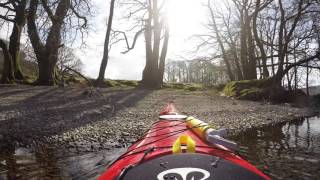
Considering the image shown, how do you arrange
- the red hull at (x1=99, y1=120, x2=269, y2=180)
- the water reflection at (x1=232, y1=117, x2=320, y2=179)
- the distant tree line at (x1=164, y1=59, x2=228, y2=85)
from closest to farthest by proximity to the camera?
the red hull at (x1=99, y1=120, x2=269, y2=180), the water reflection at (x1=232, y1=117, x2=320, y2=179), the distant tree line at (x1=164, y1=59, x2=228, y2=85)

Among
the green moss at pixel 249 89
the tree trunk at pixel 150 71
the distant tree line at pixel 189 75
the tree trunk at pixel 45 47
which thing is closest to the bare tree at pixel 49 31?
the tree trunk at pixel 45 47

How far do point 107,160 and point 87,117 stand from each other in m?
4.91

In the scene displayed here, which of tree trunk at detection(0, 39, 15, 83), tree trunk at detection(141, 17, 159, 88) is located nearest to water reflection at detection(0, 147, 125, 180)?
tree trunk at detection(0, 39, 15, 83)

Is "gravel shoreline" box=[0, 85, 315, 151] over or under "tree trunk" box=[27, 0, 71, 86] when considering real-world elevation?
under

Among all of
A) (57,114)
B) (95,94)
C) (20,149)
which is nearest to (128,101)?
(95,94)

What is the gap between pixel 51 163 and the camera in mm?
6891

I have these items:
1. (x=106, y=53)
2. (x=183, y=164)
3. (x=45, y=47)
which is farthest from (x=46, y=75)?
(x=183, y=164)

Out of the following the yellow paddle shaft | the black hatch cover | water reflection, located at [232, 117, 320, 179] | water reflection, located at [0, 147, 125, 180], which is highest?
the yellow paddle shaft

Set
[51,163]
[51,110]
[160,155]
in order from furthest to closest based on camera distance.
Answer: [51,110] < [51,163] < [160,155]

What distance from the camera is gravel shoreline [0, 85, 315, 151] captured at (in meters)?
8.99

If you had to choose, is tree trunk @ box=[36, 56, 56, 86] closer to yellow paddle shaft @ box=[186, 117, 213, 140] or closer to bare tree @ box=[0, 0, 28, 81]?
bare tree @ box=[0, 0, 28, 81]

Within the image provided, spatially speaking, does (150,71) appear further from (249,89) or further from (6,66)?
(6,66)

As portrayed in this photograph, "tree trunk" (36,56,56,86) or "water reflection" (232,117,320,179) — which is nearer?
"water reflection" (232,117,320,179)

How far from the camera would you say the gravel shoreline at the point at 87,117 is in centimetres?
899
